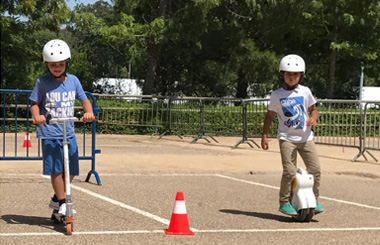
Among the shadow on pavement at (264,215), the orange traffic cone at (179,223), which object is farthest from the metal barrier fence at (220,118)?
the orange traffic cone at (179,223)

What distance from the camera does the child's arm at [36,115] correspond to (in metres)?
7.35

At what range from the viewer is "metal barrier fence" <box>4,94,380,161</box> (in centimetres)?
1839

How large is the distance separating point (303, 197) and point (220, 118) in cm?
1488

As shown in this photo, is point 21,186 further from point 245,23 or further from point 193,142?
point 245,23

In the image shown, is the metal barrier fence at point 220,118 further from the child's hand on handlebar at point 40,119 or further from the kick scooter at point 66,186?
the child's hand on handlebar at point 40,119

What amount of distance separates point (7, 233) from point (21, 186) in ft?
13.0

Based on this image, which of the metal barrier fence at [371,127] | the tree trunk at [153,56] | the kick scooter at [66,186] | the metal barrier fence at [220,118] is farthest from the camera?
the tree trunk at [153,56]

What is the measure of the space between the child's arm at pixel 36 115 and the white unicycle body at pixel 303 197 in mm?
2865

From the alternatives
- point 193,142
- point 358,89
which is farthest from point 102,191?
point 358,89

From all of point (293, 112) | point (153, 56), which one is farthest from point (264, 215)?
point (153, 56)

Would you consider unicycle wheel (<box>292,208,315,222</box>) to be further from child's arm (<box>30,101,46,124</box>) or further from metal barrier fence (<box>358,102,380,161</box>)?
metal barrier fence (<box>358,102,380,161</box>)

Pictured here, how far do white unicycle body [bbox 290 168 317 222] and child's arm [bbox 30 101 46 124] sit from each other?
2.87 metres

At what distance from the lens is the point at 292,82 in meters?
8.60

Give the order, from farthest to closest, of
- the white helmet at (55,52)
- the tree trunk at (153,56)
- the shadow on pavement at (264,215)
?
the tree trunk at (153,56)
the shadow on pavement at (264,215)
the white helmet at (55,52)
